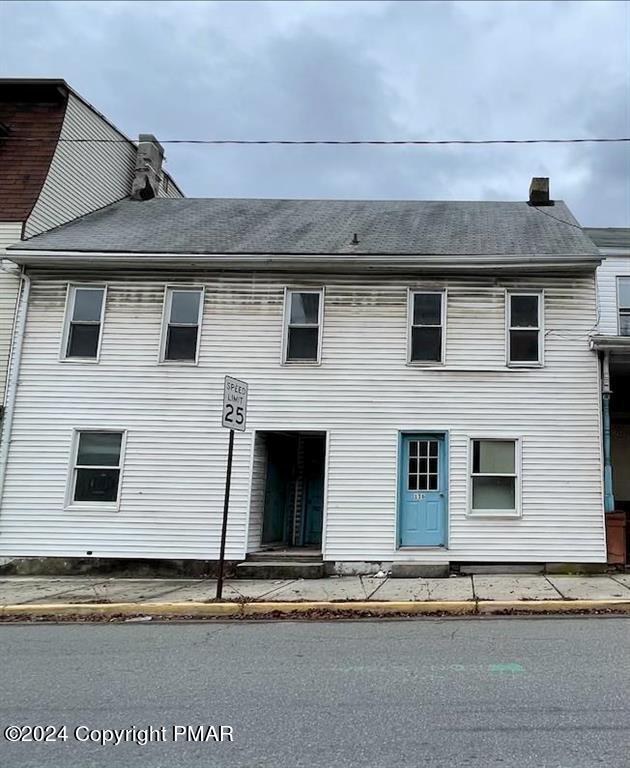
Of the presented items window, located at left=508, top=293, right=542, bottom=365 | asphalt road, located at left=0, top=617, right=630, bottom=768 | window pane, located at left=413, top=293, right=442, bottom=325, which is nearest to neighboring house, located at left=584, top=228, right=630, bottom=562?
window, located at left=508, top=293, right=542, bottom=365

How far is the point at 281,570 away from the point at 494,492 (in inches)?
158

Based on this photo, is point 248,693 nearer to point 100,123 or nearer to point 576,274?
point 576,274

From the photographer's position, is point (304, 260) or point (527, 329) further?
point (304, 260)

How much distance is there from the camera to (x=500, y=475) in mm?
11016

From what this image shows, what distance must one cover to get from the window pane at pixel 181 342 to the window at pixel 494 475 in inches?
219

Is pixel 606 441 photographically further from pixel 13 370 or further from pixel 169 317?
pixel 13 370

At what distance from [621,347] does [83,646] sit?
31.1ft

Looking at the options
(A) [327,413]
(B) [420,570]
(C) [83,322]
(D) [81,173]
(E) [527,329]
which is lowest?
(B) [420,570]

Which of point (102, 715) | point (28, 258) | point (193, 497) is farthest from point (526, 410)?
point (28, 258)

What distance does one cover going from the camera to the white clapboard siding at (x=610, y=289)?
41.5 ft

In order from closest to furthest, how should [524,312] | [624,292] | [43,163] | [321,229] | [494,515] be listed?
1. [494,515]
2. [524,312]
3. [624,292]
4. [43,163]
5. [321,229]

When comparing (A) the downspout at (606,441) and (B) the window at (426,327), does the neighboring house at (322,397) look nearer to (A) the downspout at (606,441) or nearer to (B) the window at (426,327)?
(B) the window at (426,327)

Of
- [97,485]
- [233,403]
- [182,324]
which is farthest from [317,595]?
[182,324]

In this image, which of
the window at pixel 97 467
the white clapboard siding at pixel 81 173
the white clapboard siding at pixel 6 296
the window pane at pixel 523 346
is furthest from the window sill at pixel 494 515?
the white clapboard siding at pixel 81 173
